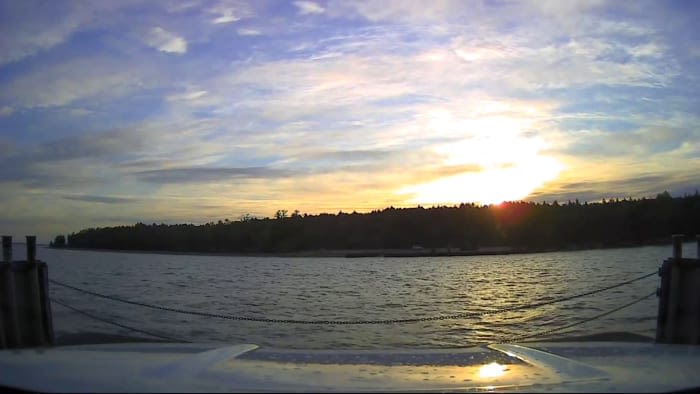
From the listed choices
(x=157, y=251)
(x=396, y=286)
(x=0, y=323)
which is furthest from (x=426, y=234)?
(x=0, y=323)

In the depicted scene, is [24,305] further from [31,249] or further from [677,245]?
[677,245]

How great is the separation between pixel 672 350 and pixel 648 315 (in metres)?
14.4

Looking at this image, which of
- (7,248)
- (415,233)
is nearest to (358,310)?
(7,248)

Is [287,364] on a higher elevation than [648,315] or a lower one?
higher

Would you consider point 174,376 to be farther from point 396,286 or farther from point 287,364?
point 396,286

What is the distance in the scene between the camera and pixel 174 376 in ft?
12.1

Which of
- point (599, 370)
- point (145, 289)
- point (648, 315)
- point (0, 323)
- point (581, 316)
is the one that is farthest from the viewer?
point (145, 289)

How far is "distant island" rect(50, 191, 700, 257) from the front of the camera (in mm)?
97500

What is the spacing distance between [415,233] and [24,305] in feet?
322

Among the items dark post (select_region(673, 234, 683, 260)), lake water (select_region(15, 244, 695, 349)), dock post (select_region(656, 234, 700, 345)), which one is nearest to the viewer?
dock post (select_region(656, 234, 700, 345))

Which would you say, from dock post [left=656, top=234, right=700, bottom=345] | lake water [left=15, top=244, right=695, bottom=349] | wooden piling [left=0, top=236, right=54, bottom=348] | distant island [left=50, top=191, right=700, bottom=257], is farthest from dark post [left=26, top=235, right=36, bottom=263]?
distant island [left=50, top=191, right=700, bottom=257]

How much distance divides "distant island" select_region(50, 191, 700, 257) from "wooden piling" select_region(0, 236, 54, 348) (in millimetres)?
91328

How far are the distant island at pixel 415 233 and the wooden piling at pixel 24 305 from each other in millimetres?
91328

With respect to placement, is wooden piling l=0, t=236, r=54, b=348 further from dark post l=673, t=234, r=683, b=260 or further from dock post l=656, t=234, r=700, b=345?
dark post l=673, t=234, r=683, b=260
